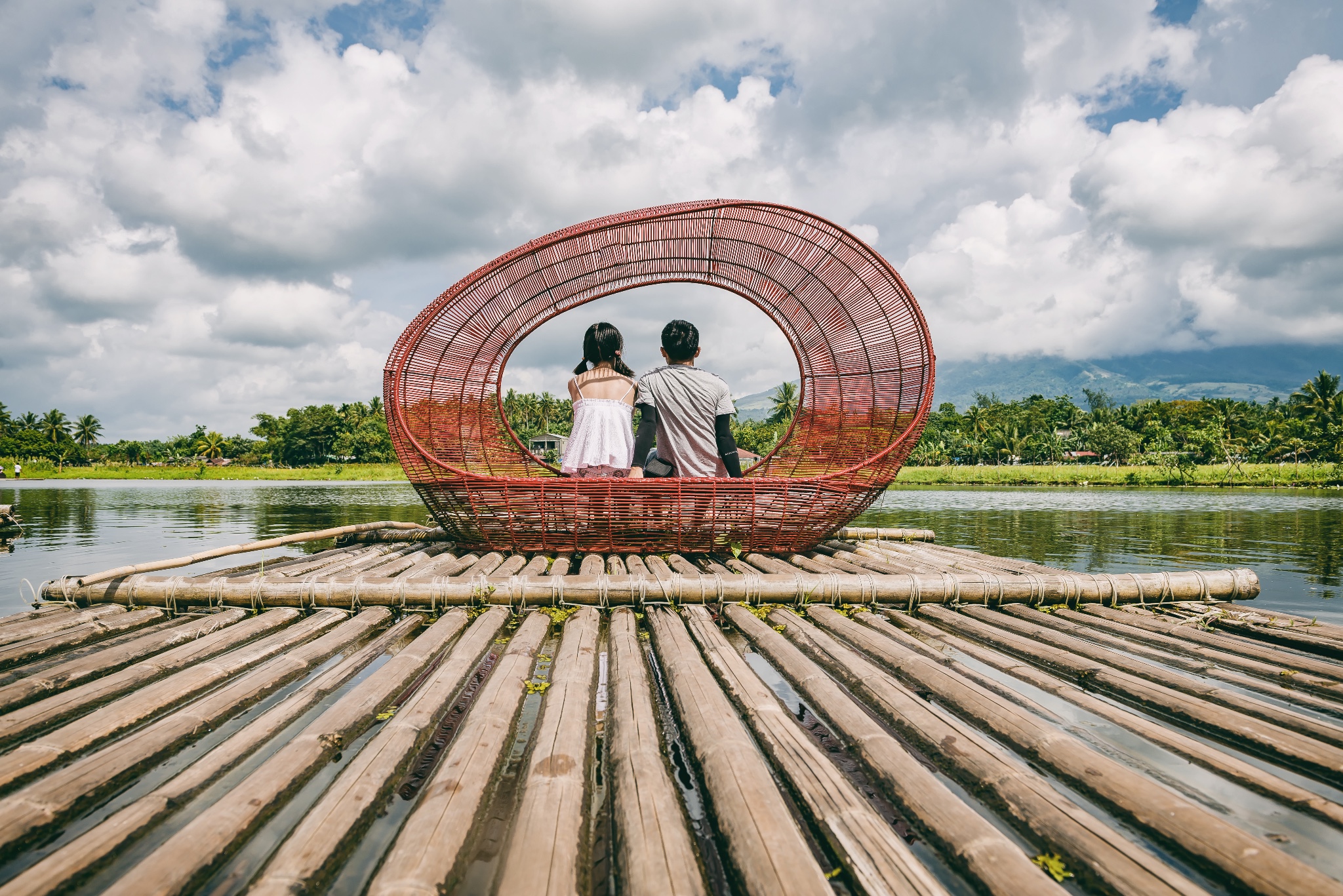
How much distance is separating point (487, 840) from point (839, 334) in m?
5.02

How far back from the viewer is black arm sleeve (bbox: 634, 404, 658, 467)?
4965mm

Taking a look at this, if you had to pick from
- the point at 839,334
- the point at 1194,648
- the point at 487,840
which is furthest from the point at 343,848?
the point at 839,334

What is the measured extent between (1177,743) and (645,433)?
11.9 ft

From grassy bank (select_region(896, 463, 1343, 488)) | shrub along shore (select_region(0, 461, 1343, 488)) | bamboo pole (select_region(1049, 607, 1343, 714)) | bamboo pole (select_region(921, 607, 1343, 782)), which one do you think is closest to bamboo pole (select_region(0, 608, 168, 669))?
bamboo pole (select_region(921, 607, 1343, 782))

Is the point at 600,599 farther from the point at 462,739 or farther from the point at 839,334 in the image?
the point at 839,334

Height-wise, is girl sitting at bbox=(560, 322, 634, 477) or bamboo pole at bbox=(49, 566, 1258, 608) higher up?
girl sitting at bbox=(560, 322, 634, 477)

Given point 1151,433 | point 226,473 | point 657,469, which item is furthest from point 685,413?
point 1151,433

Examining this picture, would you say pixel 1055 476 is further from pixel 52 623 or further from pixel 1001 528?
pixel 52 623

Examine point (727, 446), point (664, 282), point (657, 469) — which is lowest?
point (657, 469)

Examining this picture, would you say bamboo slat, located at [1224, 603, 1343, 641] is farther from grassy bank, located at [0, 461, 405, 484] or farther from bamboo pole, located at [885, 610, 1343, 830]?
grassy bank, located at [0, 461, 405, 484]

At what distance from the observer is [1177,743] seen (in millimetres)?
1852

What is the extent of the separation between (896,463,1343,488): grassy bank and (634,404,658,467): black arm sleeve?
97.5 feet

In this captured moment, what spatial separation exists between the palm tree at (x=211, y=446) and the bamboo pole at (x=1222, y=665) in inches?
3367

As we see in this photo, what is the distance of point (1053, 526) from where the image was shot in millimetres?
11680
